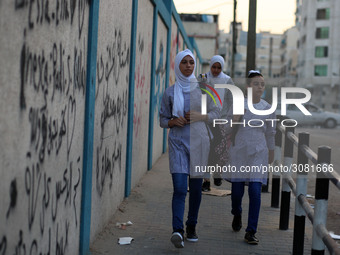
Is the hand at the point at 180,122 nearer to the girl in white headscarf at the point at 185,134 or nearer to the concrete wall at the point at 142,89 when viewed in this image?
the girl in white headscarf at the point at 185,134

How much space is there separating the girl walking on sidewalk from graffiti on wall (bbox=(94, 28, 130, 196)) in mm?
1244

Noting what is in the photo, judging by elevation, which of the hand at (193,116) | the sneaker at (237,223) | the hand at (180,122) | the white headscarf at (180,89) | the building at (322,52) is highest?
the building at (322,52)

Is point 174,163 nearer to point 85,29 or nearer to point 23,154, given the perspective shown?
point 85,29

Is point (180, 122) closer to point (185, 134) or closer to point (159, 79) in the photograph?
point (185, 134)

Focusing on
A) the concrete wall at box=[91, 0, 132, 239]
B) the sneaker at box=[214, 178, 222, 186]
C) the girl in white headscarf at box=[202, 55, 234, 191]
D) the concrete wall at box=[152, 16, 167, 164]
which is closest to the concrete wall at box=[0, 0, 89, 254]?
the concrete wall at box=[91, 0, 132, 239]

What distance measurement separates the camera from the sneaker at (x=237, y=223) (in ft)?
18.2

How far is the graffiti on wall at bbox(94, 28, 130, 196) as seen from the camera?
492 cm

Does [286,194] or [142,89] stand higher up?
[142,89]

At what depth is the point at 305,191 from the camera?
496cm

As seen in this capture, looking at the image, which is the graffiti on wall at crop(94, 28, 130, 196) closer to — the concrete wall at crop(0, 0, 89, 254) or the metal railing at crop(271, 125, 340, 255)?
the concrete wall at crop(0, 0, 89, 254)

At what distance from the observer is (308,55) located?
6938 centimetres

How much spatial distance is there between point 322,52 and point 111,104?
65.8 metres

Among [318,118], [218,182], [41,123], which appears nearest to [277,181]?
[218,182]

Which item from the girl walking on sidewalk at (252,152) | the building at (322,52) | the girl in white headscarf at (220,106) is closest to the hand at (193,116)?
the girl walking on sidewalk at (252,152)
